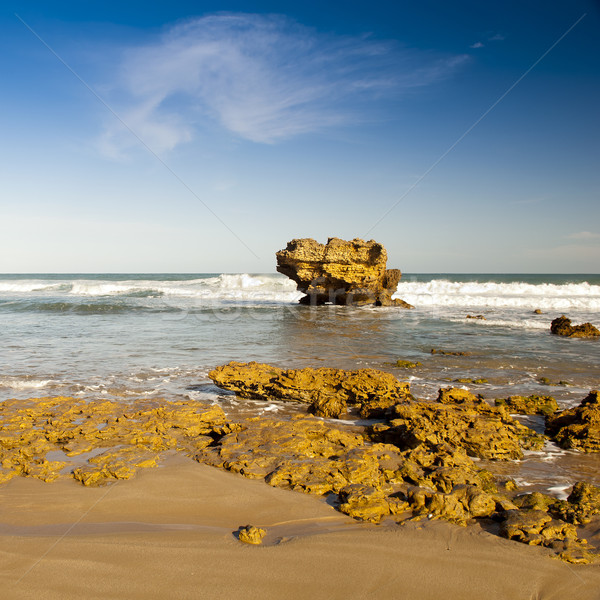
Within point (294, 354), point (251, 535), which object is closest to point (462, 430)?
point (251, 535)

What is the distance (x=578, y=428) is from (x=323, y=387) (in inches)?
138

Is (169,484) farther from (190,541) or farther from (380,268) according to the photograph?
(380,268)

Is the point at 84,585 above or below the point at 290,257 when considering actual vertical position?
below

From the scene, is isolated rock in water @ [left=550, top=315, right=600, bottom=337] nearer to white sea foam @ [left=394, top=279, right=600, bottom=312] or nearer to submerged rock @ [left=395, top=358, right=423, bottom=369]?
submerged rock @ [left=395, top=358, right=423, bottom=369]

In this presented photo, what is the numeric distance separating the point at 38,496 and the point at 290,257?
2064 cm

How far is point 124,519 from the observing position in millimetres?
3285

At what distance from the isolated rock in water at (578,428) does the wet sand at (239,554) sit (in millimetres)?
2522

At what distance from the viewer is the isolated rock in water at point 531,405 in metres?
6.24

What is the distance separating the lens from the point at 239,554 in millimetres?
2830

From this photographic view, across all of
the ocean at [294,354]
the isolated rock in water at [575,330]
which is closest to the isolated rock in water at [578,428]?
the ocean at [294,354]

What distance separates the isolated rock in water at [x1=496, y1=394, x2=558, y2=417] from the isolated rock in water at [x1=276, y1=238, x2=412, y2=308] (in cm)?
1755

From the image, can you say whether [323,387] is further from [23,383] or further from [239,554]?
[23,383]

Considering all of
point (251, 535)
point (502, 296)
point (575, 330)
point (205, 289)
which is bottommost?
point (251, 535)

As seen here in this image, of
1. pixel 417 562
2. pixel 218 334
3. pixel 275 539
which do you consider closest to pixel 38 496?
pixel 275 539
